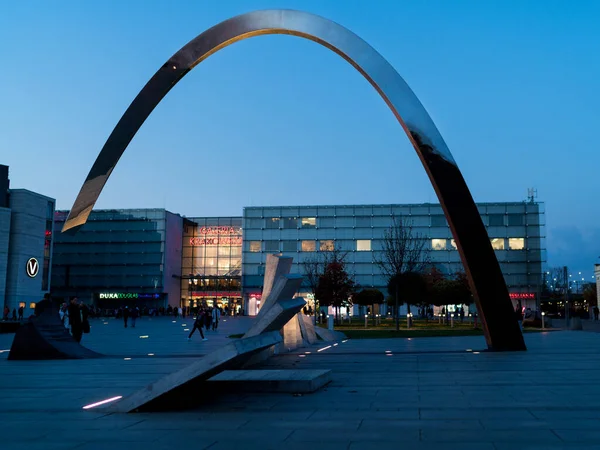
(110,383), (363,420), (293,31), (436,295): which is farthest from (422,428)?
(436,295)

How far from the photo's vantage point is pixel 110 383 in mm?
10836

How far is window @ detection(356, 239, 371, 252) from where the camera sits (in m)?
80.9

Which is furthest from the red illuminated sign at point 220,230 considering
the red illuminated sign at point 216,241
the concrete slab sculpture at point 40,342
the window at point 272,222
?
the concrete slab sculpture at point 40,342

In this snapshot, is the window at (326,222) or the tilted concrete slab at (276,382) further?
the window at (326,222)

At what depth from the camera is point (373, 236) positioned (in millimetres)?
80688

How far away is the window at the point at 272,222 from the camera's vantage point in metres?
83.6

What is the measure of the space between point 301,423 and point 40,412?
3.39 metres

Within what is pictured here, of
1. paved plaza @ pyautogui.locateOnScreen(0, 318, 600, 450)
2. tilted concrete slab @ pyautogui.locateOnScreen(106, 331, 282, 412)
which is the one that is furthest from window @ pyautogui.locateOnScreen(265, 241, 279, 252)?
tilted concrete slab @ pyautogui.locateOnScreen(106, 331, 282, 412)

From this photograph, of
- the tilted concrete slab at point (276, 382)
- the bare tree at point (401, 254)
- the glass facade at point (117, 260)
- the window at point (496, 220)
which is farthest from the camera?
the glass facade at point (117, 260)

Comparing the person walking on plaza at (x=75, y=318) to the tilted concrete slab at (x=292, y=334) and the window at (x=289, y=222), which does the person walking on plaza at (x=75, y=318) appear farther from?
the window at (x=289, y=222)

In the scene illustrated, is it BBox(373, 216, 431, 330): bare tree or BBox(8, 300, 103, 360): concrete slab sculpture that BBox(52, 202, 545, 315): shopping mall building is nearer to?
BBox(373, 216, 431, 330): bare tree

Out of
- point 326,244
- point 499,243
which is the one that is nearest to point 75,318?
point 326,244

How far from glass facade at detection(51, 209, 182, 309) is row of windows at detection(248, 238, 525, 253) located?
16980 mm

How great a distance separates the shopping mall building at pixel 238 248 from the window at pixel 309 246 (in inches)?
5.6
